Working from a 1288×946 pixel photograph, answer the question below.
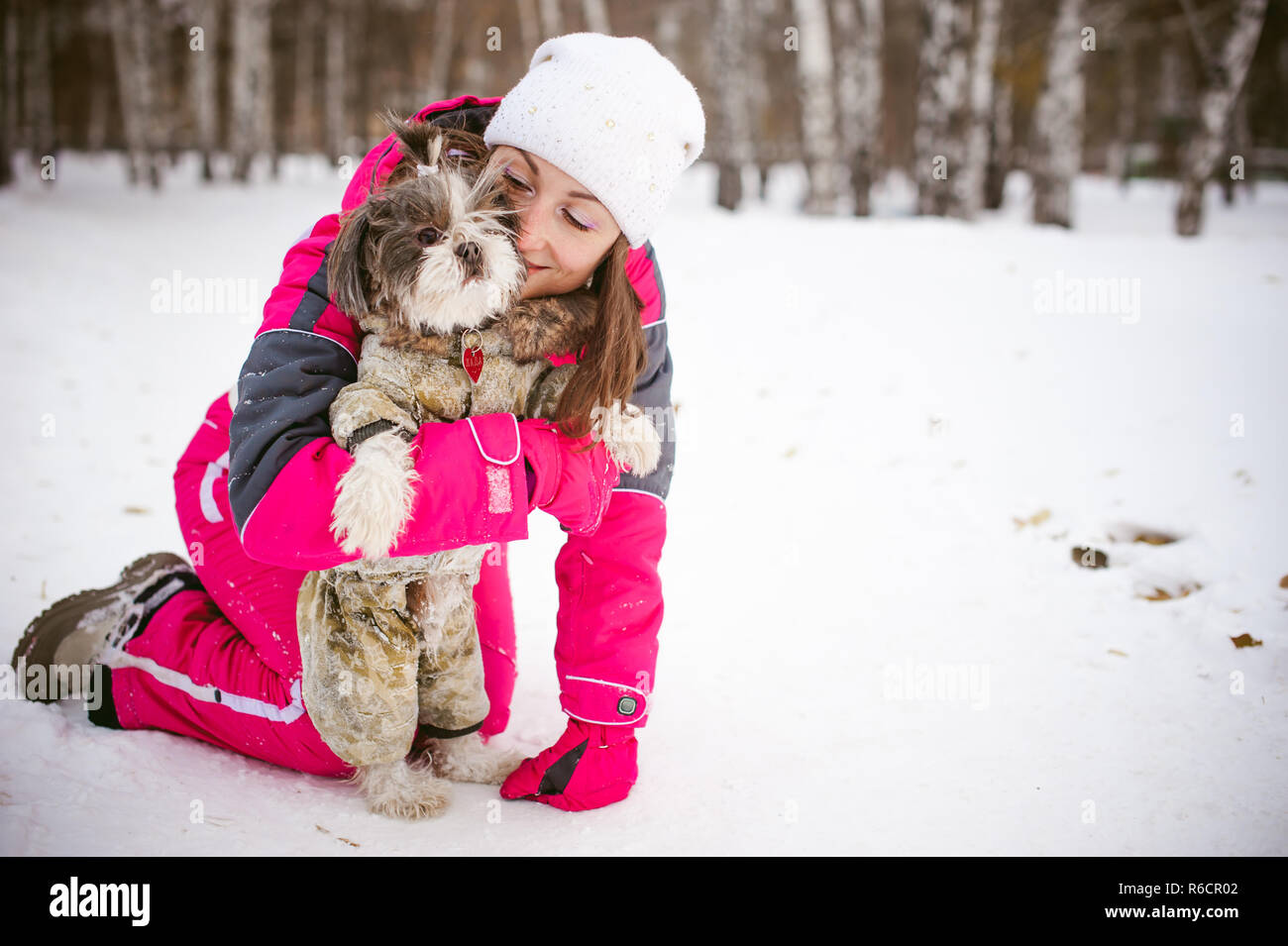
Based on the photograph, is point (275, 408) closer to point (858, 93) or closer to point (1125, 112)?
point (858, 93)

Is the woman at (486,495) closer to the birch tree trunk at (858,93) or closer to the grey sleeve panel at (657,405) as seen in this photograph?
the grey sleeve panel at (657,405)

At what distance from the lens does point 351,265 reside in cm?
192

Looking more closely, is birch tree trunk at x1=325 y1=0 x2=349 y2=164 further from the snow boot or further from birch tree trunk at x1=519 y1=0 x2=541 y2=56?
the snow boot

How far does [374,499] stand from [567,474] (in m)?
0.48

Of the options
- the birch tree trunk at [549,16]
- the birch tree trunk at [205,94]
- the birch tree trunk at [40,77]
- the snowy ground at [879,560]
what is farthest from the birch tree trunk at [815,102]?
the birch tree trunk at [40,77]

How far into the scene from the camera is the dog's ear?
6.22 ft

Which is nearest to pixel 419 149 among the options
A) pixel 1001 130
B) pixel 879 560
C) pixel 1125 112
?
pixel 879 560

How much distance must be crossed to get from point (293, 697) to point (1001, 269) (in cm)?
560

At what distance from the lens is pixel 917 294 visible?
5.88 metres

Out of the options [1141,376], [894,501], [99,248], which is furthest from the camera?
[99,248]

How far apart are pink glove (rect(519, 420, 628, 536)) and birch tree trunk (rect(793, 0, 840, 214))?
8.04 metres
